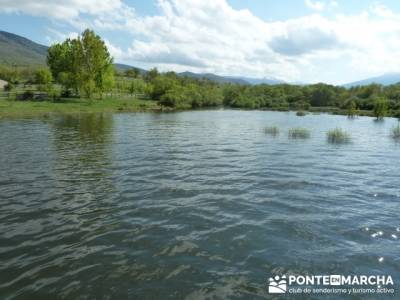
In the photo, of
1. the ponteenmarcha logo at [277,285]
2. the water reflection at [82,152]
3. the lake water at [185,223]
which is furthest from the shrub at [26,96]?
the ponteenmarcha logo at [277,285]

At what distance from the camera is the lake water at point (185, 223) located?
10.1m

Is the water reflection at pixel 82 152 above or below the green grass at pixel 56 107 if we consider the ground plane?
below

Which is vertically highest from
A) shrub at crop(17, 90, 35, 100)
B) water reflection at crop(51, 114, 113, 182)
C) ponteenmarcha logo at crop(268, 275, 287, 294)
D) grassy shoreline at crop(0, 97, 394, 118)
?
shrub at crop(17, 90, 35, 100)

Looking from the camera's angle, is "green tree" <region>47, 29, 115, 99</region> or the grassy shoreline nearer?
the grassy shoreline

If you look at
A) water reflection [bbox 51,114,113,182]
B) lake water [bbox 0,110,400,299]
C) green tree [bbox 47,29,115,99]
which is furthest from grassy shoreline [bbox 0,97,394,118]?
lake water [bbox 0,110,400,299]

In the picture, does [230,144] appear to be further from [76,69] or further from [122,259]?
[76,69]

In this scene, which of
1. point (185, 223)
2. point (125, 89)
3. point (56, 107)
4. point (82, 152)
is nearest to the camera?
point (185, 223)

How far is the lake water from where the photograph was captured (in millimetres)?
10082

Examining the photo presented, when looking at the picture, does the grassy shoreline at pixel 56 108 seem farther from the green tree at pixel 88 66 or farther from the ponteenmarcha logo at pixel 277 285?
the ponteenmarcha logo at pixel 277 285

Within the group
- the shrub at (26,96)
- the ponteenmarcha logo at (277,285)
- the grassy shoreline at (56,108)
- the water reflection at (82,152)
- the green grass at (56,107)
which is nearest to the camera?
the ponteenmarcha logo at (277,285)

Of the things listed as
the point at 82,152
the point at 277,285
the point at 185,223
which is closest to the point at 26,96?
the point at 82,152

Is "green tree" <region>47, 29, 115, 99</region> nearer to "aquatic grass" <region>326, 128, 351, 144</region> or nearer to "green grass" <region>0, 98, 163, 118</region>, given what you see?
"green grass" <region>0, 98, 163, 118</region>

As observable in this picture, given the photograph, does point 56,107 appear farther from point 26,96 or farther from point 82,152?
point 82,152

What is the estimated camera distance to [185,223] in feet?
47.0
